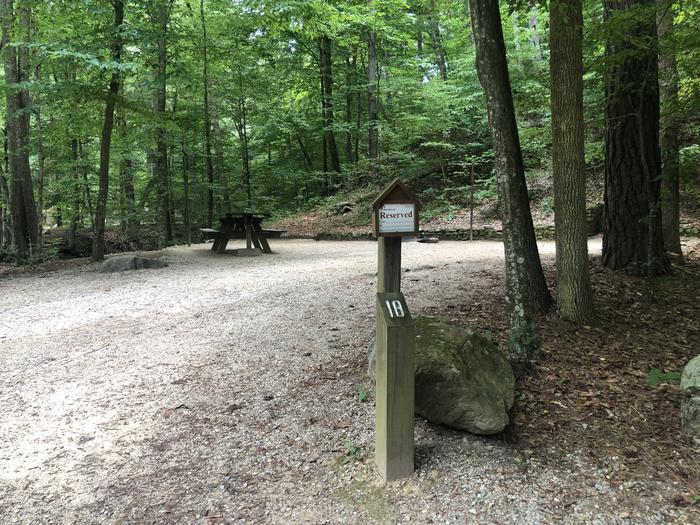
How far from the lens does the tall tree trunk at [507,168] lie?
3.81 meters

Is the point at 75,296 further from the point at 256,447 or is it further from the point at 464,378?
the point at 464,378

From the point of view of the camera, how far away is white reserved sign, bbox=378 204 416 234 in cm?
266

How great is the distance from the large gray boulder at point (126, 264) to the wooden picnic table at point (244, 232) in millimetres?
2345

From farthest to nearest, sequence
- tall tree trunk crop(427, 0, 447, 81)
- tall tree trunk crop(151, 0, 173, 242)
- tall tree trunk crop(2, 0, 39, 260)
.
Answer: tall tree trunk crop(427, 0, 447, 81)
tall tree trunk crop(2, 0, 39, 260)
tall tree trunk crop(151, 0, 173, 242)

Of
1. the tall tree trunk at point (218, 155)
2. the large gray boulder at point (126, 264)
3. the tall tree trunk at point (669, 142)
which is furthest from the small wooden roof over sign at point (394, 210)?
the tall tree trunk at point (218, 155)

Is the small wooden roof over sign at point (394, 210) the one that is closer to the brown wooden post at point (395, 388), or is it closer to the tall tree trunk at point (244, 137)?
the brown wooden post at point (395, 388)

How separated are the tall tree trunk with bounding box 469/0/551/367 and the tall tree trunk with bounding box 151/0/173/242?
7.52 metres

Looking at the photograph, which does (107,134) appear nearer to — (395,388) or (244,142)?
(244,142)

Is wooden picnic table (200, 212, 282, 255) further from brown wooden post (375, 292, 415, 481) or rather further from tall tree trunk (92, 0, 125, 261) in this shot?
brown wooden post (375, 292, 415, 481)

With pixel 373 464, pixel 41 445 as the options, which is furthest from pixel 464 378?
pixel 41 445

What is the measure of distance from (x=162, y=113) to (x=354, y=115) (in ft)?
41.4

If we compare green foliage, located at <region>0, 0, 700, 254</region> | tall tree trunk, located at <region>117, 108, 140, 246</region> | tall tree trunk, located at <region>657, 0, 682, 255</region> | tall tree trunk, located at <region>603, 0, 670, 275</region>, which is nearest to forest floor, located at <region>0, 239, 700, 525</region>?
tall tree trunk, located at <region>603, 0, 670, 275</region>

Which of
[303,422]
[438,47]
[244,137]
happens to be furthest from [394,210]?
[438,47]

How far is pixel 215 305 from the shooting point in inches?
238
